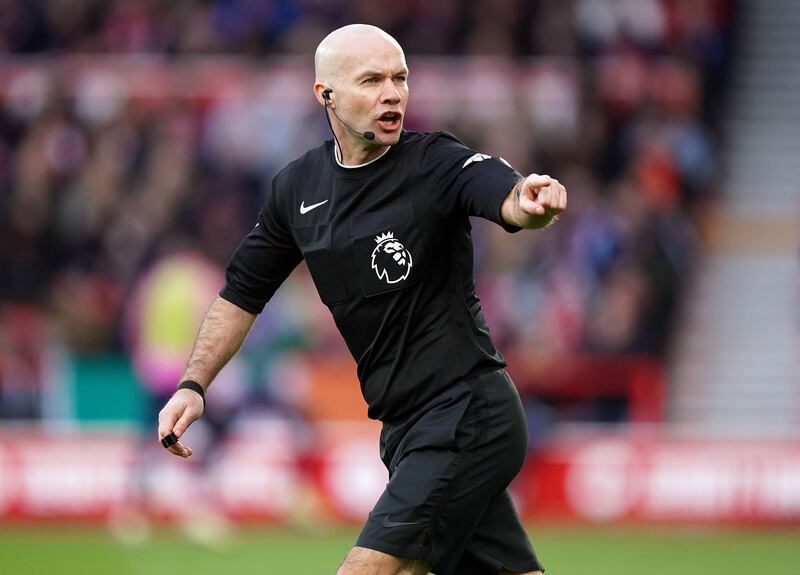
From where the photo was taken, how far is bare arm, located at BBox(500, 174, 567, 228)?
16.7 feet

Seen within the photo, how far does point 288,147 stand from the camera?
16.3 m

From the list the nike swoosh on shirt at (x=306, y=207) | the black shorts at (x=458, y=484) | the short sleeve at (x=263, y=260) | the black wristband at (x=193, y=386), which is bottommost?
the black shorts at (x=458, y=484)

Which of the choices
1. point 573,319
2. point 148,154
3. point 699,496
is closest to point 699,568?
point 699,496

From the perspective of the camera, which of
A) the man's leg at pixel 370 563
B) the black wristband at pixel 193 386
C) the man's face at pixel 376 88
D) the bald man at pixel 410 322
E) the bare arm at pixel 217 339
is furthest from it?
the bare arm at pixel 217 339

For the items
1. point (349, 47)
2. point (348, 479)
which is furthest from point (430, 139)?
point (348, 479)

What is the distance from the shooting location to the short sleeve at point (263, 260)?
632 cm

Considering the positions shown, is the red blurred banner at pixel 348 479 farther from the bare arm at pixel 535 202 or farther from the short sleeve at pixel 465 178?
the bare arm at pixel 535 202

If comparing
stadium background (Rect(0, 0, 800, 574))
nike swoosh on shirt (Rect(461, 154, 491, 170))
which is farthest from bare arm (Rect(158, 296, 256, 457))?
stadium background (Rect(0, 0, 800, 574))

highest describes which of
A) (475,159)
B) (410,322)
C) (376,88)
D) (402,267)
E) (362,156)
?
(376,88)

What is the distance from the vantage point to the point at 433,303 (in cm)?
595

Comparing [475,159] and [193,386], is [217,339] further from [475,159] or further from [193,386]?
[475,159]

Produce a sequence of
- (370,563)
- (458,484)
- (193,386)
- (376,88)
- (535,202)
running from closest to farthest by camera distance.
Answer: (535,202) → (370,563) → (458,484) → (376,88) → (193,386)

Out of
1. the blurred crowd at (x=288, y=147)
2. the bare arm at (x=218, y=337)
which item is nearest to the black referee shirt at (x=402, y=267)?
the bare arm at (x=218, y=337)

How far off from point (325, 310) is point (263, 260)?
29.8 feet
